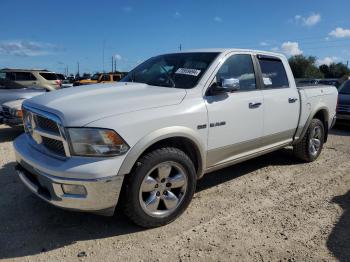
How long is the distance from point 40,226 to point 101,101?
4.74 feet

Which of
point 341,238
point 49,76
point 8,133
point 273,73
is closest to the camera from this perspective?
point 341,238

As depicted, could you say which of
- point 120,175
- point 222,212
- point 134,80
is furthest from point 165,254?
point 134,80

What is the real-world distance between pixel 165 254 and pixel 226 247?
583 mm

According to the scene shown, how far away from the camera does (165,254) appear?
3.15 meters

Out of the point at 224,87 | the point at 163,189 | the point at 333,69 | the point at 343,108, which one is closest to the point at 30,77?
the point at 343,108

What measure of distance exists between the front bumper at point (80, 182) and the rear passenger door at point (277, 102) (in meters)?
2.48

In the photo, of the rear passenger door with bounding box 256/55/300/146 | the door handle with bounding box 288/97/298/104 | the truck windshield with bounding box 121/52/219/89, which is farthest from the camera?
the door handle with bounding box 288/97/298/104

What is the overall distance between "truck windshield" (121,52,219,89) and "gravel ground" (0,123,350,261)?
4.87 feet

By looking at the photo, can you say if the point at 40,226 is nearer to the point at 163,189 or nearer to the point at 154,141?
the point at 163,189

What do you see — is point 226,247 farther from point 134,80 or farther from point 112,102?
point 134,80

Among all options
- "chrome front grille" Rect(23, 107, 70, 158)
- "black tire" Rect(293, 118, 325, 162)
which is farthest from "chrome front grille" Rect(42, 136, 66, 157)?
"black tire" Rect(293, 118, 325, 162)

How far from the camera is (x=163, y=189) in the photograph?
358 centimetres

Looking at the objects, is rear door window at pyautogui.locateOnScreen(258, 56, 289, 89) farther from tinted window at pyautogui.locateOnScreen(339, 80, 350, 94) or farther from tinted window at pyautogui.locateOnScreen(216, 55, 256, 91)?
tinted window at pyautogui.locateOnScreen(339, 80, 350, 94)

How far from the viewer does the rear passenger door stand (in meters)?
4.79
